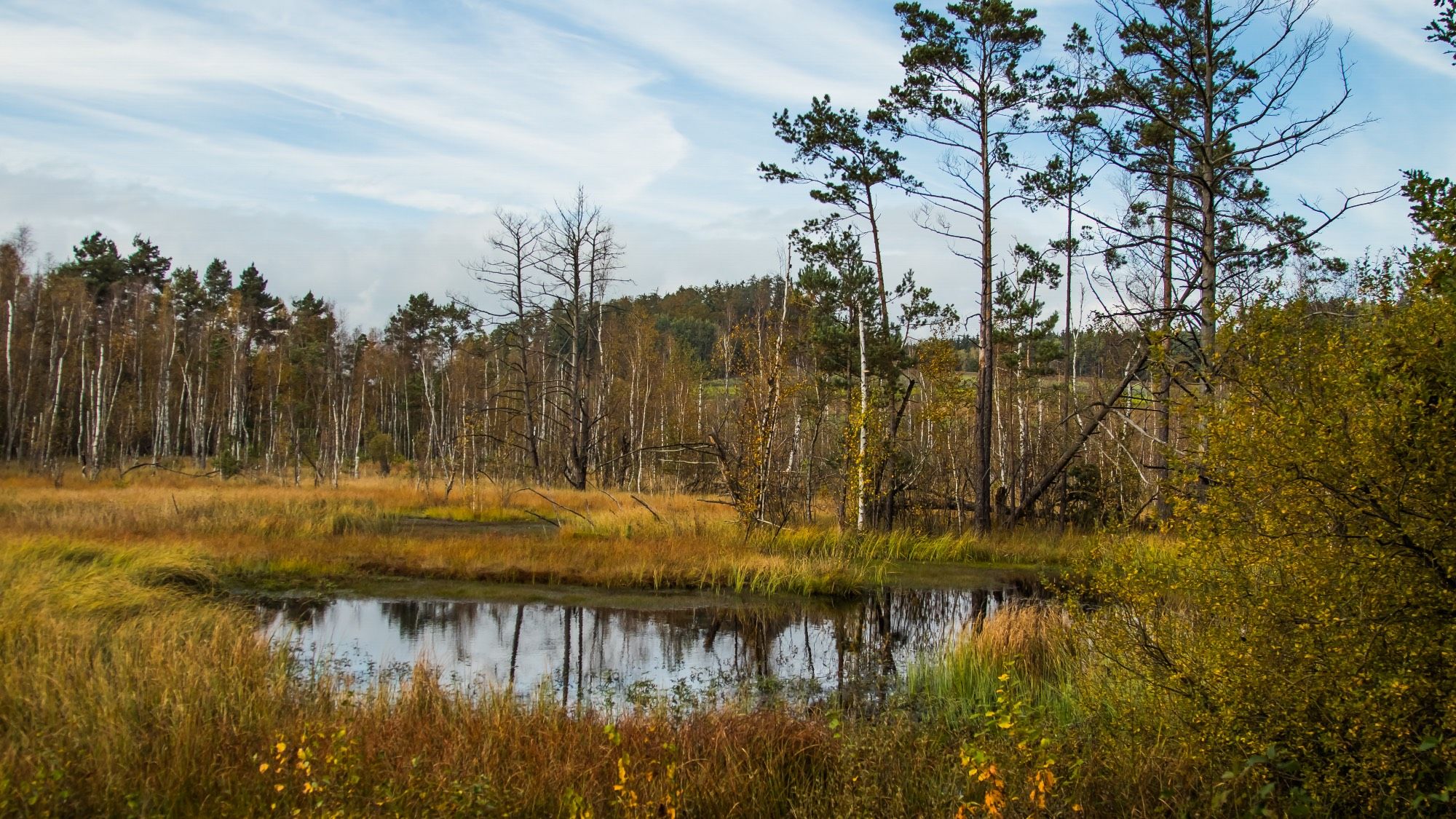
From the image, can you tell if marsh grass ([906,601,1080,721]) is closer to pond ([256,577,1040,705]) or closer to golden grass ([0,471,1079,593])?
pond ([256,577,1040,705])

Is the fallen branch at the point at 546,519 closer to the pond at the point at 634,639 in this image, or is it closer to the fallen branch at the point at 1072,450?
the pond at the point at 634,639

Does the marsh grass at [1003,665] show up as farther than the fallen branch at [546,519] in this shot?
No

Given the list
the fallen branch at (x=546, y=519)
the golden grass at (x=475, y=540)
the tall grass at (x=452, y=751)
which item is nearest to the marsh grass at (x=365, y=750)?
the tall grass at (x=452, y=751)

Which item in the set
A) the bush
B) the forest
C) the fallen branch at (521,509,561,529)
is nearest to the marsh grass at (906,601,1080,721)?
the forest

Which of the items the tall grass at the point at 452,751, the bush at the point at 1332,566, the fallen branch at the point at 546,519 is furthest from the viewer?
the fallen branch at the point at 546,519

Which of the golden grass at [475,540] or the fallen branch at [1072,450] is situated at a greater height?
the fallen branch at [1072,450]

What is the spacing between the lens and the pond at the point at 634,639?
917 cm

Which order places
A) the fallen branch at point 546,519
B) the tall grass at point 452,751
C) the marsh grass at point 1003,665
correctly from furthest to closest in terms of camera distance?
the fallen branch at point 546,519 → the marsh grass at point 1003,665 → the tall grass at point 452,751

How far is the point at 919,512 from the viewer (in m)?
23.7

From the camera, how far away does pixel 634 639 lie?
11805 mm

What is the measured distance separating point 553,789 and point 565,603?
8.78m

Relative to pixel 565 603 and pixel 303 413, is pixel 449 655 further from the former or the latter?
pixel 303 413

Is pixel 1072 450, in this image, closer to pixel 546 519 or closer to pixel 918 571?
pixel 918 571

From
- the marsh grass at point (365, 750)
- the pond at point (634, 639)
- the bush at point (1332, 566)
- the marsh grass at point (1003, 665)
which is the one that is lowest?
the pond at point (634, 639)
